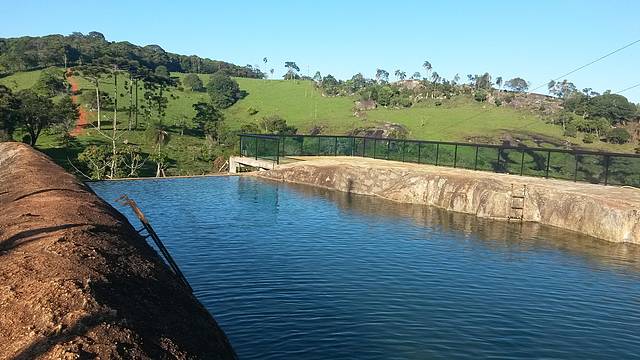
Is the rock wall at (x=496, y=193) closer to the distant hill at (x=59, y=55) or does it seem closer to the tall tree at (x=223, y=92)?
the distant hill at (x=59, y=55)

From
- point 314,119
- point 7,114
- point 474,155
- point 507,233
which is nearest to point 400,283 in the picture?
point 507,233

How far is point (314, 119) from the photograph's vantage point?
400 feet

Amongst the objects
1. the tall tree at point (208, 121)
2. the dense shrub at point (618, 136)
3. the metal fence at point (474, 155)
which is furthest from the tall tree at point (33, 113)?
the dense shrub at point (618, 136)

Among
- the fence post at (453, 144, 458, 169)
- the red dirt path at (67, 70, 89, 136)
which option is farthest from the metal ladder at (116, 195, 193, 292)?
the red dirt path at (67, 70, 89, 136)

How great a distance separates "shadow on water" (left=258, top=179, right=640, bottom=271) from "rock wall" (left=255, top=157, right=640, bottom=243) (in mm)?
881

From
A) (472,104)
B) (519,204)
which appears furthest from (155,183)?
(472,104)

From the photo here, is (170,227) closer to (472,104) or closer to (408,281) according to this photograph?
(408,281)

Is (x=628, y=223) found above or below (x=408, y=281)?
above

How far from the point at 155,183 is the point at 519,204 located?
3446 cm

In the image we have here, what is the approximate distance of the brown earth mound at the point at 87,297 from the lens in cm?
819

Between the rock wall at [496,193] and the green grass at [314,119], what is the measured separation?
108 ft

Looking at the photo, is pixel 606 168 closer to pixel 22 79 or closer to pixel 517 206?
pixel 517 206

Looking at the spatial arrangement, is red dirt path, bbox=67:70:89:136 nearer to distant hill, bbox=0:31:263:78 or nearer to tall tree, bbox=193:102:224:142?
distant hill, bbox=0:31:263:78

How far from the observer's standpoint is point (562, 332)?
16.6m
